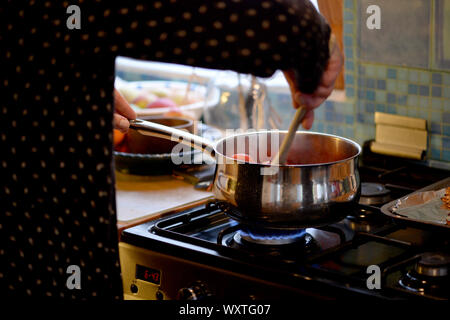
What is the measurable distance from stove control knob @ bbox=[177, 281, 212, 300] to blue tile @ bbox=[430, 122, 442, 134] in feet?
2.24

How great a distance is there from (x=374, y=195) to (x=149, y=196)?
1.55ft

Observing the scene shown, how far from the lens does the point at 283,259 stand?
1026 mm

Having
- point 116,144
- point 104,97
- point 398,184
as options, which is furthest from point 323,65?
point 116,144

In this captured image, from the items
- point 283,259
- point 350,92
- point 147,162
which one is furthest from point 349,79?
point 283,259

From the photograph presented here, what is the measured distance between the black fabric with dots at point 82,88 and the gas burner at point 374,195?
467 mm

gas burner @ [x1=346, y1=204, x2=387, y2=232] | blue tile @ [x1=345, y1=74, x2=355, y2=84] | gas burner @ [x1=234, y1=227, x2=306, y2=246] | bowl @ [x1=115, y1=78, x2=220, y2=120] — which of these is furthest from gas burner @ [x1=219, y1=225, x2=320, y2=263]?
bowl @ [x1=115, y1=78, x2=220, y2=120]

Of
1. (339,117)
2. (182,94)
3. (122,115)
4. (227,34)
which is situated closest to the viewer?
(227,34)

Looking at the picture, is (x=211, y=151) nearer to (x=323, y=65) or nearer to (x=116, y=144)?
(x=323, y=65)

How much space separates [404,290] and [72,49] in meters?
0.53

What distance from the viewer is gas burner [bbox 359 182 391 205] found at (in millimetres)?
1313

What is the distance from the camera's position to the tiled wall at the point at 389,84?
1.47 m

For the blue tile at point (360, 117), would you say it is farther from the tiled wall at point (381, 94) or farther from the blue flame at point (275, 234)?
the blue flame at point (275, 234)

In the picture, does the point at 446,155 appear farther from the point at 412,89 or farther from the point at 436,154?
the point at 412,89

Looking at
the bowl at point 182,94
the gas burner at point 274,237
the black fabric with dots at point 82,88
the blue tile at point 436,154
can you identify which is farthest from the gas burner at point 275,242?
the bowl at point 182,94
